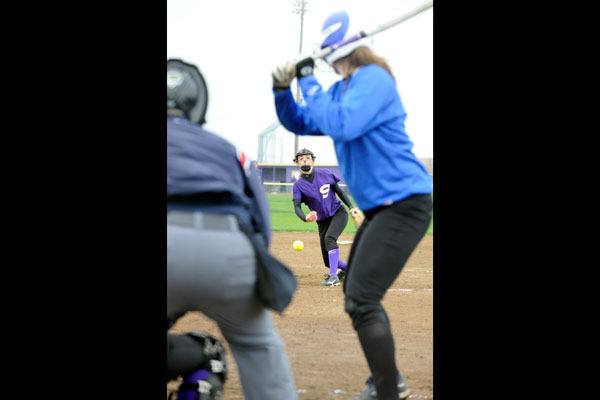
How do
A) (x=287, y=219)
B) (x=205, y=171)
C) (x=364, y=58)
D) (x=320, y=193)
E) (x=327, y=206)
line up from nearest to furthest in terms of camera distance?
(x=205, y=171)
(x=364, y=58)
(x=320, y=193)
(x=327, y=206)
(x=287, y=219)

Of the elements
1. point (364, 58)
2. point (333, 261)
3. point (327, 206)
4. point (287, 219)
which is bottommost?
point (333, 261)

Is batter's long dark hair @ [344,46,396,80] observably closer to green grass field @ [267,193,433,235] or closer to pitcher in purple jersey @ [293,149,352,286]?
pitcher in purple jersey @ [293,149,352,286]

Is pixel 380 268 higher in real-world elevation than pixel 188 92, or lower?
lower

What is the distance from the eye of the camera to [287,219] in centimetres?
1762

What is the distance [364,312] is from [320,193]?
191 inches

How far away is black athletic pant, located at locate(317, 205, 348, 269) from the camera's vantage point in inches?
300

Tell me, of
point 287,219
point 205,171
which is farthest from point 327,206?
point 287,219

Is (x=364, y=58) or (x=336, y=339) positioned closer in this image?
(x=364, y=58)

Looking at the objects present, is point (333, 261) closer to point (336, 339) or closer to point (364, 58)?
point (336, 339)

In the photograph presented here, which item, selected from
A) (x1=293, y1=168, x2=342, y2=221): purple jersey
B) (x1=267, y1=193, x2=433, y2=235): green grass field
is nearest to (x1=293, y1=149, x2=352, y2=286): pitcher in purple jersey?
(x1=293, y1=168, x2=342, y2=221): purple jersey
